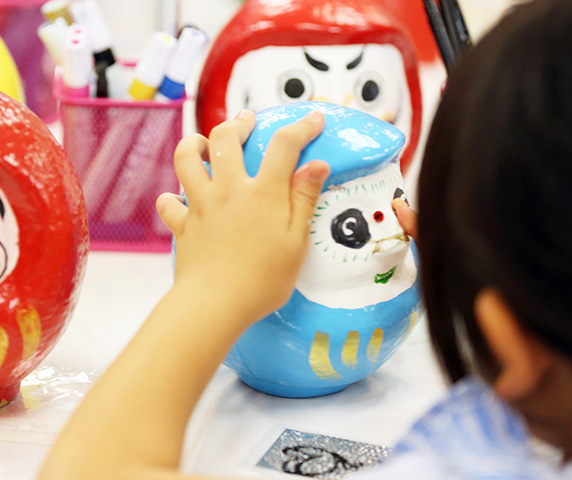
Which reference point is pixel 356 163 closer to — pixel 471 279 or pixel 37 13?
pixel 471 279

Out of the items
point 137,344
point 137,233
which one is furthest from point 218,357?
point 137,233

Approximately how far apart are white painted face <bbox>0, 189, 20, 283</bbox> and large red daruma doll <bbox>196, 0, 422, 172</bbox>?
33 cm

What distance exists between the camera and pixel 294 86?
0.72 metres

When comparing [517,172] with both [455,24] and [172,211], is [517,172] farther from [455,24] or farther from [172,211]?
[455,24]

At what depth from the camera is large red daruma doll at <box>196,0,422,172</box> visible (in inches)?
28.5

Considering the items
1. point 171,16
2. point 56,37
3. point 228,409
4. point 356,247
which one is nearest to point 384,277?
point 356,247

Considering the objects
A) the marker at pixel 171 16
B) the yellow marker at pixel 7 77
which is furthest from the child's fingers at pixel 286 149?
the marker at pixel 171 16

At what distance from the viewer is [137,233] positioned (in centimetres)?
83

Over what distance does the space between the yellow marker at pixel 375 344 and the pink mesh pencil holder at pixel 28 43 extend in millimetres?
805

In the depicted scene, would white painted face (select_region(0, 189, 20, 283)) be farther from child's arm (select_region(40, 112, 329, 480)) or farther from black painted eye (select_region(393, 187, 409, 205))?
black painted eye (select_region(393, 187, 409, 205))

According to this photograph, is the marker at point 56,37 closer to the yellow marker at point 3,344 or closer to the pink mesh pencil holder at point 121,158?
the pink mesh pencil holder at point 121,158

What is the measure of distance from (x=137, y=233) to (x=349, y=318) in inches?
16.0

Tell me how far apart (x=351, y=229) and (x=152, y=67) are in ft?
1.27

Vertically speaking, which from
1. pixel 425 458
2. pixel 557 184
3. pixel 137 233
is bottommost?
pixel 137 233
